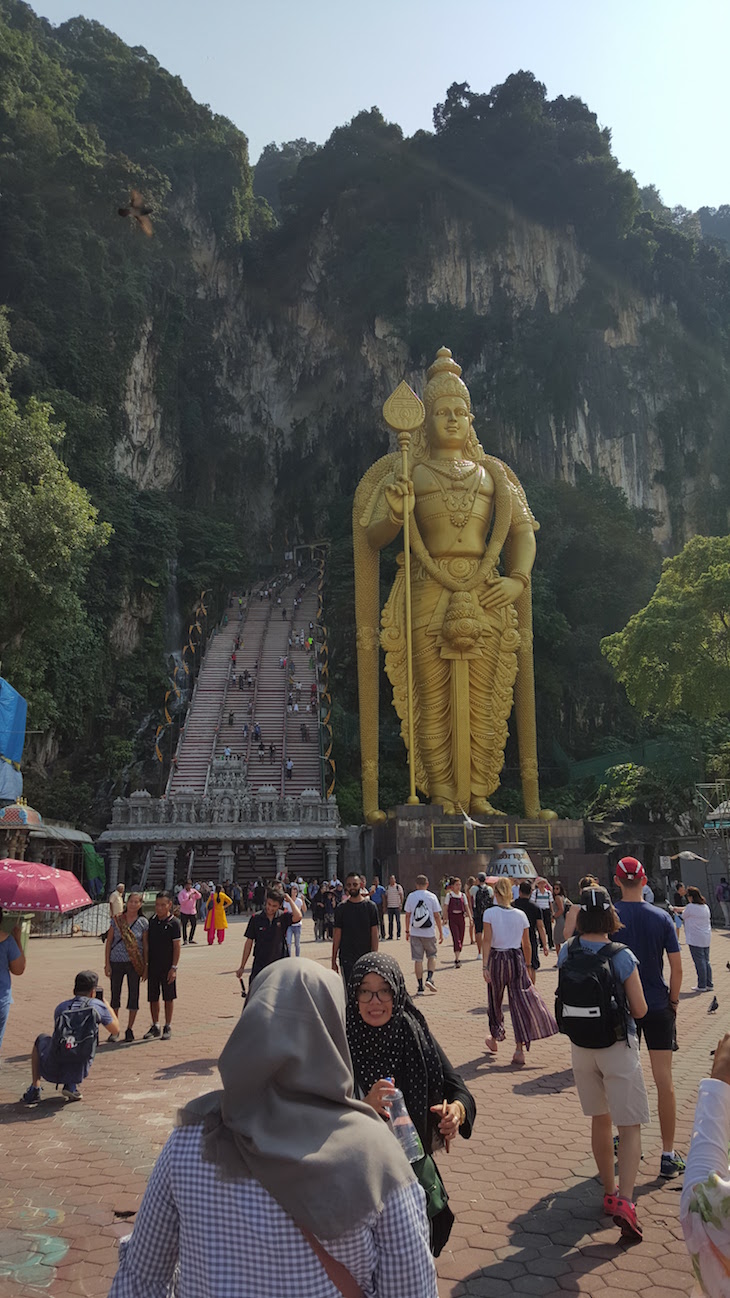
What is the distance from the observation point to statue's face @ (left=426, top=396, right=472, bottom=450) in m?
19.9

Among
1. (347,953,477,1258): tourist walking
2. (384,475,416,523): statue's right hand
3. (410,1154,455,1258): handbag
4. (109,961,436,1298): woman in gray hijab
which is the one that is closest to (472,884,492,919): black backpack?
(347,953,477,1258): tourist walking

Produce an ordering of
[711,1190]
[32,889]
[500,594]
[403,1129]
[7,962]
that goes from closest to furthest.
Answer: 1. [711,1190]
2. [403,1129]
3. [7,962]
4. [32,889]
5. [500,594]

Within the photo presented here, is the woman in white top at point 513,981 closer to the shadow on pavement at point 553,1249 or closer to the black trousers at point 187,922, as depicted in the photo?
the shadow on pavement at point 553,1249

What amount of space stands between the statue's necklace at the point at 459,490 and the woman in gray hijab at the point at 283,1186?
726 inches

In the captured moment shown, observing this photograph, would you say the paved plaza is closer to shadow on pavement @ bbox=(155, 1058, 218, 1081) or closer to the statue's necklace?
shadow on pavement @ bbox=(155, 1058, 218, 1081)

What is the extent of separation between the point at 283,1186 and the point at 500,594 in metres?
18.8

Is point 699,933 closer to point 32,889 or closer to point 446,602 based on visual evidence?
point 32,889

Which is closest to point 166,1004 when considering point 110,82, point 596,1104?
point 596,1104

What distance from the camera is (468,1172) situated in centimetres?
380

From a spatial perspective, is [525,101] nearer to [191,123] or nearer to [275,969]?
[191,123]

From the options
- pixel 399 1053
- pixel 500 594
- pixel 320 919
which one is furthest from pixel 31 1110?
pixel 500 594

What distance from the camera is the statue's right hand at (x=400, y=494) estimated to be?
1908cm

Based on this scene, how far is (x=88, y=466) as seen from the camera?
29.8 meters

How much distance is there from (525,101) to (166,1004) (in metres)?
43.3
